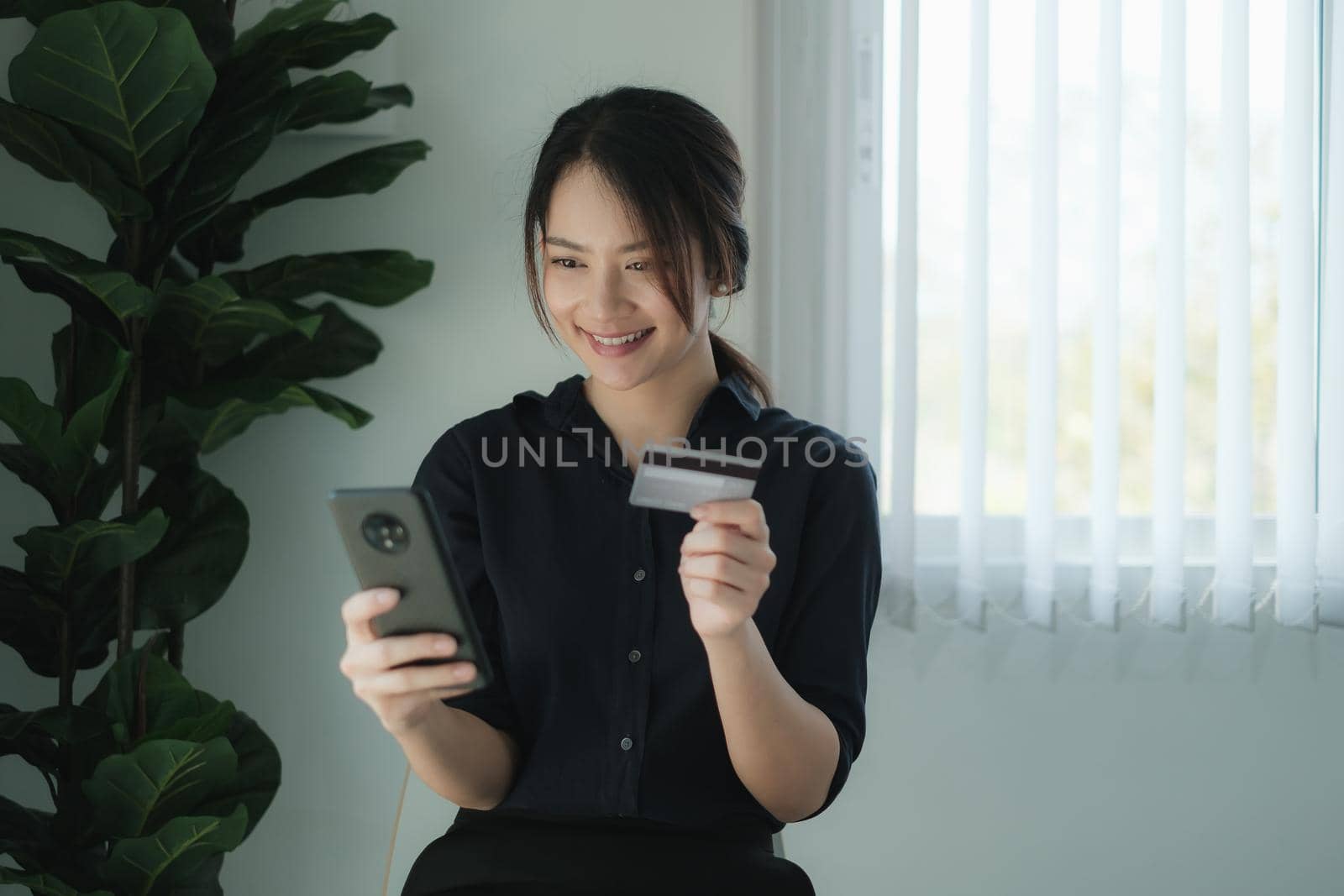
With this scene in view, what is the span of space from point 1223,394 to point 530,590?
110 centimetres

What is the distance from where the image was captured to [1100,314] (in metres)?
1.47

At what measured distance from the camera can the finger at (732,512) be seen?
70 centimetres

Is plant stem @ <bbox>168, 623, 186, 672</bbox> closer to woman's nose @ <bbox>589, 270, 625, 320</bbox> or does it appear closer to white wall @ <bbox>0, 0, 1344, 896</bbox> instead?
white wall @ <bbox>0, 0, 1344, 896</bbox>

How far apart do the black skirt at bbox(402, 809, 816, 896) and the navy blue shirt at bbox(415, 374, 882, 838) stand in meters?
0.02

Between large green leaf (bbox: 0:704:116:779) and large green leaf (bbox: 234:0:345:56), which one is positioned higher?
large green leaf (bbox: 234:0:345:56)

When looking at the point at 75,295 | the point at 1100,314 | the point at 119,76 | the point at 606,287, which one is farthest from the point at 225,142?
the point at 1100,314

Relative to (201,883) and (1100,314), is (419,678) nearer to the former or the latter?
(201,883)

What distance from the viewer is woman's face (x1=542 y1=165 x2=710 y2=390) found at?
36.7 inches

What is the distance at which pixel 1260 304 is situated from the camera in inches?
59.3

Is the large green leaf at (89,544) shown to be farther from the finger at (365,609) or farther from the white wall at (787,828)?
Answer: the finger at (365,609)

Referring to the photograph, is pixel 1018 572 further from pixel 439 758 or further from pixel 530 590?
pixel 439 758

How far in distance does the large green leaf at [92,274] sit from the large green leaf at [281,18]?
0.34 meters

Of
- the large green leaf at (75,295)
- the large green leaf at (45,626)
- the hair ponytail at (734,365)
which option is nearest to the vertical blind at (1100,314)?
the hair ponytail at (734,365)

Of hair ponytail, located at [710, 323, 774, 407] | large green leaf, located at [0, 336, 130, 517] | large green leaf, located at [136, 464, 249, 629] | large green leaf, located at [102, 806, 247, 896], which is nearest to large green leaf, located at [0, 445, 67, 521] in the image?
large green leaf, located at [0, 336, 130, 517]
